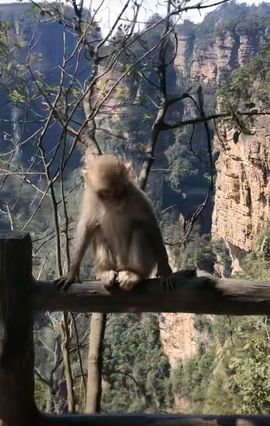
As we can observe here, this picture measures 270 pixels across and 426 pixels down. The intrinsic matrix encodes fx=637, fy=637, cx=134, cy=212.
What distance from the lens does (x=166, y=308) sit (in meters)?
1.98

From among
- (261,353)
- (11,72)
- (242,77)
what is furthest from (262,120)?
(11,72)

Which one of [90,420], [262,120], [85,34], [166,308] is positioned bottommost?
[90,420]

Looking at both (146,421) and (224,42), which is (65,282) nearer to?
(146,421)

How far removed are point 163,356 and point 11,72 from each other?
1352cm

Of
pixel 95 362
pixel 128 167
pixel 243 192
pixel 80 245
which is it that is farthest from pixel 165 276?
pixel 243 192

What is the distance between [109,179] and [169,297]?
3.02 feet

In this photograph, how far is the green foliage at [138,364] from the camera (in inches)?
476

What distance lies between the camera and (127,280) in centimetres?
222

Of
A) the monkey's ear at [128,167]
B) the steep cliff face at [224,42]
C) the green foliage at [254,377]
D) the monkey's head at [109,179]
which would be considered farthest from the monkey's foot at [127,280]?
the steep cliff face at [224,42]

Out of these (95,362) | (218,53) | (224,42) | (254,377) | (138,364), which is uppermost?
(224,42)

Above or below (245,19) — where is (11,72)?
below

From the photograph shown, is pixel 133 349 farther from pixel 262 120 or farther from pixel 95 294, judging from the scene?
pixel 95 294

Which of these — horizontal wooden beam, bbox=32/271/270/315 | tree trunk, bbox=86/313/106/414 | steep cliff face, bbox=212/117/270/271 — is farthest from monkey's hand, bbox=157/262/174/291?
steep cliff face, bbox=212/117/270/271

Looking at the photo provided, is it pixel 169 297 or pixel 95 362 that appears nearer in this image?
pixel 169 297
